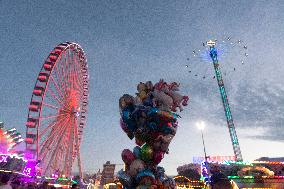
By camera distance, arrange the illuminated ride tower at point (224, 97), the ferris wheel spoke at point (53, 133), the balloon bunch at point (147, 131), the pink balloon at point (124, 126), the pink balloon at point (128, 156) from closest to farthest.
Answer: the balloon bunch at point (147, 131) → the pink balloon at point (128, 156) → the pink balloon at point (124, 126) → the ferris wheel spoke at point (53, 133) → the illuminated ride tower at point (224, 97)

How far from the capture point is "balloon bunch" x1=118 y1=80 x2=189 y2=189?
11602 mm

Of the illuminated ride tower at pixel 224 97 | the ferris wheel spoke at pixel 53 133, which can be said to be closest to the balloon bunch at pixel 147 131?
the ferris wheel spoke at pixel 53 133

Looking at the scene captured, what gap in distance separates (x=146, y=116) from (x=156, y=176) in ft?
8.25

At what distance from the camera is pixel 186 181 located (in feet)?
73.5

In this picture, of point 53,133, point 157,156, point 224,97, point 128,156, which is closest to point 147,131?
point 157,156

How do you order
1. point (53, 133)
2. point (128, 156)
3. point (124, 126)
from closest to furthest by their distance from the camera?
point (128, 156) → point (124, 126) → point (53, 133)

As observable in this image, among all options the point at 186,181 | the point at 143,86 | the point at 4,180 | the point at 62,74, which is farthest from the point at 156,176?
the point at 62,74

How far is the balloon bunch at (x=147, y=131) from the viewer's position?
1160 cm

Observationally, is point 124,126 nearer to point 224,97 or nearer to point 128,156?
point 128,156

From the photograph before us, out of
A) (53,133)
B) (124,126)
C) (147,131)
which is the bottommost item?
(147,131)

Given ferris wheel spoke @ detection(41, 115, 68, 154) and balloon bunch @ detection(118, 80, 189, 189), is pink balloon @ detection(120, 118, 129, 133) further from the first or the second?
ferris wheel spoke @ detection(41, 115, 68, 154)

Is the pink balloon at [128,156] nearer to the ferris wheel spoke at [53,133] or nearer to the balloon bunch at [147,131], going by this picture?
the balloon bunch at [147,131]

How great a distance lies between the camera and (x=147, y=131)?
39.6 ft

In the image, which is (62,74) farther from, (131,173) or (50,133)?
(131,173)
